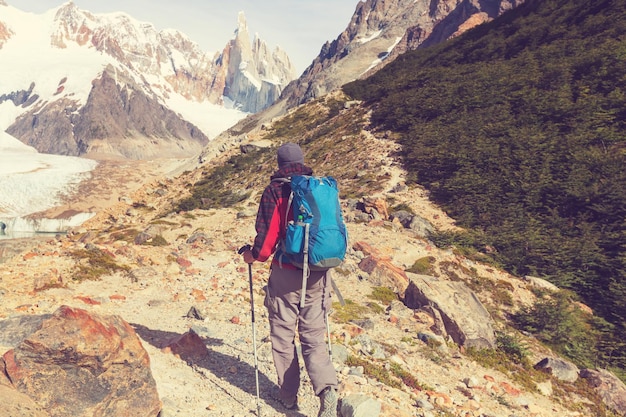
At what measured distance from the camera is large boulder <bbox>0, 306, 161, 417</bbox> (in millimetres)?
3908

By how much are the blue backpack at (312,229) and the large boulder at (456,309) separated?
20.2 ft

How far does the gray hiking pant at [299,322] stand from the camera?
15.3 ft

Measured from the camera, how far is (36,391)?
12.8 feet

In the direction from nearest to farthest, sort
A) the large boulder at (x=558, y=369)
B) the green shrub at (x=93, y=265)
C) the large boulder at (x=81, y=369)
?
1. the large boulder at (x=81, y=369)
2. the large boulder at (x=558, y=369)
3. the green shrub at (x=93, y=265)

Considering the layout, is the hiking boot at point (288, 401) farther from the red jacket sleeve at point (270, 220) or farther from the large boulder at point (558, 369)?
the large boulder at point (558, 369)

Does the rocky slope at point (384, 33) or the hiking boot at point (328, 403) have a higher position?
the rocky slope at point (384, 33)

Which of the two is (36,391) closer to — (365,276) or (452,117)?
(365,276)

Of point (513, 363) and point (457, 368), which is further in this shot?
point (513, 363)

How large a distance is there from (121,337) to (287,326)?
6.29 ft

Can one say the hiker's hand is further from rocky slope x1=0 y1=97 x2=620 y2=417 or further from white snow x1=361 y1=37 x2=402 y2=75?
white snow x1=361 y1=37 x2=402 y2=75

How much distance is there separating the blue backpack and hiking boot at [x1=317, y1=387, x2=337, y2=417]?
1.25 metres

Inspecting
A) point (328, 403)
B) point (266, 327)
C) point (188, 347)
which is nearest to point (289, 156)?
point (328, 403)

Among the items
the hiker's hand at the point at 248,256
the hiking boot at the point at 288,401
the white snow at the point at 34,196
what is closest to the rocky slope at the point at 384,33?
the white snow at the point at 34,196

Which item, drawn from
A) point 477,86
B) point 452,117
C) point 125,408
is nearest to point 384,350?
point 125,408
